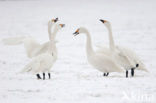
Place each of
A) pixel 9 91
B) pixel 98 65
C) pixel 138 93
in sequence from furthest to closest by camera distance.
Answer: pixel 98 65 < pixel 9 91 < pixel 138 93

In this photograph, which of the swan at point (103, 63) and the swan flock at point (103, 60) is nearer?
the swan flock at point (103, 60)

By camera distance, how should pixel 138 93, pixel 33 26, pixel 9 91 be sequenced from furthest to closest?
pixel 33 26, pixel 9 91, pixel 138 93

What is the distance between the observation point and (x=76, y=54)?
12.3m

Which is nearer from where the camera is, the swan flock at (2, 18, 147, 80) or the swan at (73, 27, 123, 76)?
the swan flock at (2, 18, 147, 80)

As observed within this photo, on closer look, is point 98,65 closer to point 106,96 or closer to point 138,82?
point 138,82

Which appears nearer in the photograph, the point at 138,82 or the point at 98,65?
the point at 138,82

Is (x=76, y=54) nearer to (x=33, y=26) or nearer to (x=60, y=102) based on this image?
(x=60, y=102)

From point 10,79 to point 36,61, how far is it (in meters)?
0.62

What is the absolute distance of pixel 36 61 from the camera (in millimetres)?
7328

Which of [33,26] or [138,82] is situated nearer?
[138,82]

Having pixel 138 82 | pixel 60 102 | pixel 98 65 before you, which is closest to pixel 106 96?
pixel 60 102

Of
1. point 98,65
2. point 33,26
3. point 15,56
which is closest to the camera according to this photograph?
point 98,65

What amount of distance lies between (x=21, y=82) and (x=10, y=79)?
2.14 ft

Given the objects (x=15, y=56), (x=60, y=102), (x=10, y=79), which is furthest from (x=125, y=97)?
(x=15, y=56)
